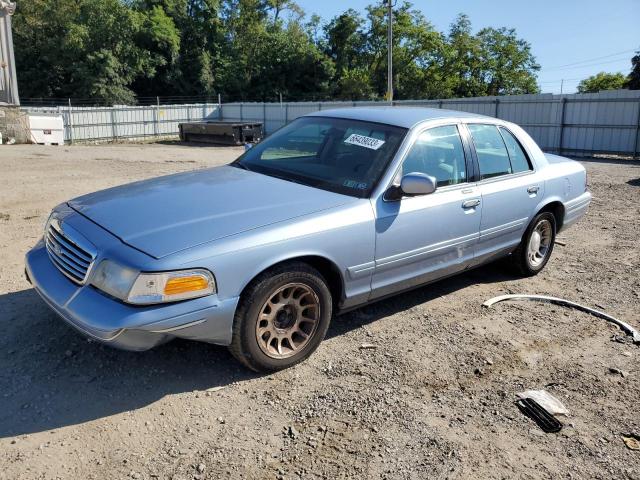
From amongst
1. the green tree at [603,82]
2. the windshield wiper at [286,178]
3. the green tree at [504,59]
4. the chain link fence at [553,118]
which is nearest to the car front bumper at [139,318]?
the windshield wiper at [286,178]

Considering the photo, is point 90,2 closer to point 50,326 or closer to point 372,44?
point 372,44

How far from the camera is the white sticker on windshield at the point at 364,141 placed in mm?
4359

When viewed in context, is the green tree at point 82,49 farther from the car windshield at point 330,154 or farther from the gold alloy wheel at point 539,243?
the gold alloy wheel at point 539,243

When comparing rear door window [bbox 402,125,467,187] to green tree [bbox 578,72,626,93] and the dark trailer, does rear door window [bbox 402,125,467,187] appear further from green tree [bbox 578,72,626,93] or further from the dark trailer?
green tree [bbox 578,72,626,93]

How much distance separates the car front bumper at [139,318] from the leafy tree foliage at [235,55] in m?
41.7

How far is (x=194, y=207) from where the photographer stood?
A: 146 inches

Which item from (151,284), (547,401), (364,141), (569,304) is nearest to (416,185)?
(364,141)

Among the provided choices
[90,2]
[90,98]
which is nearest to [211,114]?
[90,98]

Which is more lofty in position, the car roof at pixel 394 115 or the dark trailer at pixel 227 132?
the car roof at pixel 394 115

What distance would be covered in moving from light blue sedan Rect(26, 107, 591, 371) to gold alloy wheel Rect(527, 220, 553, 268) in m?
0.21

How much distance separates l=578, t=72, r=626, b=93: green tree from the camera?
213 feet

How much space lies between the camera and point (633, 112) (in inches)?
741

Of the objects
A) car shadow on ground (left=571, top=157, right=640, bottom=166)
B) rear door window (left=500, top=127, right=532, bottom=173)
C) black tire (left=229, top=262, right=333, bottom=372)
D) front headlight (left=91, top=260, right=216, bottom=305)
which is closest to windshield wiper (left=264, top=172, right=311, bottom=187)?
black tire (left=229, top=262, right=333, bottom=372)

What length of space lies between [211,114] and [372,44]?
22027 millimetres
